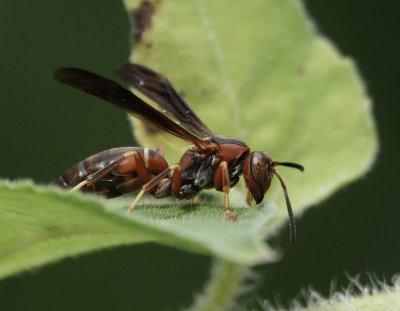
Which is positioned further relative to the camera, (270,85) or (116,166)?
(270,85)

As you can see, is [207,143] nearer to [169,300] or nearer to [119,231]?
[119,231]

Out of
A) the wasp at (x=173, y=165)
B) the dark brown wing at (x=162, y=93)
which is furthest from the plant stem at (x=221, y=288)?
the dark brown wing at (x=162, y=93)

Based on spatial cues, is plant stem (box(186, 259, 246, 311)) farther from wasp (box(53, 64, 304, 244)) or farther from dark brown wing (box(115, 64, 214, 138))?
dark brown wing (box(115, 64, 214, 138))

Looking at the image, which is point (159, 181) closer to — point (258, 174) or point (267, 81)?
point (258, 174)

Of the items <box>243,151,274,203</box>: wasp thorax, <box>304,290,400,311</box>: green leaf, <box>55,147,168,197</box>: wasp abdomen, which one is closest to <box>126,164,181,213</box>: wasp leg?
<box>55,147,168,197</box>: wasp abdomen

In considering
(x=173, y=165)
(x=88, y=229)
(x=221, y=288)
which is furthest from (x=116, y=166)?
(x=88, y=229)
